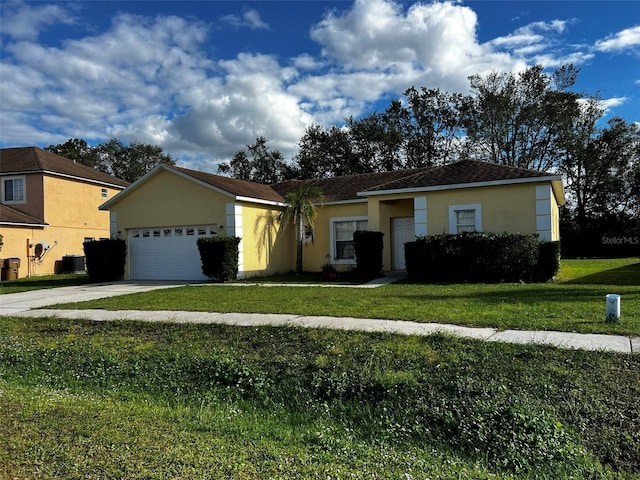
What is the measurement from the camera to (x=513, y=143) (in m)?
38.5

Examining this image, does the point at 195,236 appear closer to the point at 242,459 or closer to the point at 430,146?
the point at 242,459

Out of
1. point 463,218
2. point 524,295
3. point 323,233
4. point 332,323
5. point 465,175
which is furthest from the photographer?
point 323,233

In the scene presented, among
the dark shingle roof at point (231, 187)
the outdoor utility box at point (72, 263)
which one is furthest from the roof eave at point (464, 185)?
the outdoor utility box at point (72, 263)

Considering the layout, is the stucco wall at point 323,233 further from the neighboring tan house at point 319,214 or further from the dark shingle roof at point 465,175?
the dark shingle roof at point 465,175

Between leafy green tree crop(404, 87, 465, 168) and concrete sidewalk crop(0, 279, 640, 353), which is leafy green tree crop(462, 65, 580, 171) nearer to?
leafy green tree crop(404, 87, 465, 168)

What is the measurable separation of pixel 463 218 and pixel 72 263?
66.4 ft

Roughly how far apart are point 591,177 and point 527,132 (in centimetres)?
579

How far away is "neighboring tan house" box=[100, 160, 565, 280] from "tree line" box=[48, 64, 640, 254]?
834 inches

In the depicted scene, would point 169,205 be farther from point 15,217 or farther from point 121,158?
point 121,158

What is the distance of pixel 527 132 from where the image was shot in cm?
3800

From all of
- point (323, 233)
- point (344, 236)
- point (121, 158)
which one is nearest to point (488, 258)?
point (344, 236)

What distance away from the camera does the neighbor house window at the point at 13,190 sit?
82.8 ft

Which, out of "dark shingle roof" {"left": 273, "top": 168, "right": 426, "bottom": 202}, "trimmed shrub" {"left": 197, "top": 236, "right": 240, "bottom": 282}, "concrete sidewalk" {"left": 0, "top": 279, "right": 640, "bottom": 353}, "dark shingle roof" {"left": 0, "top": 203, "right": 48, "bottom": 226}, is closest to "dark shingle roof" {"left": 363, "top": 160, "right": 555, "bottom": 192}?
"dark shingle roof" {"left": 273, "top": 168, "right": 426, "bottom": 202}

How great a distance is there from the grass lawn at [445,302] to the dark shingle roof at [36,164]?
15.7 meters
